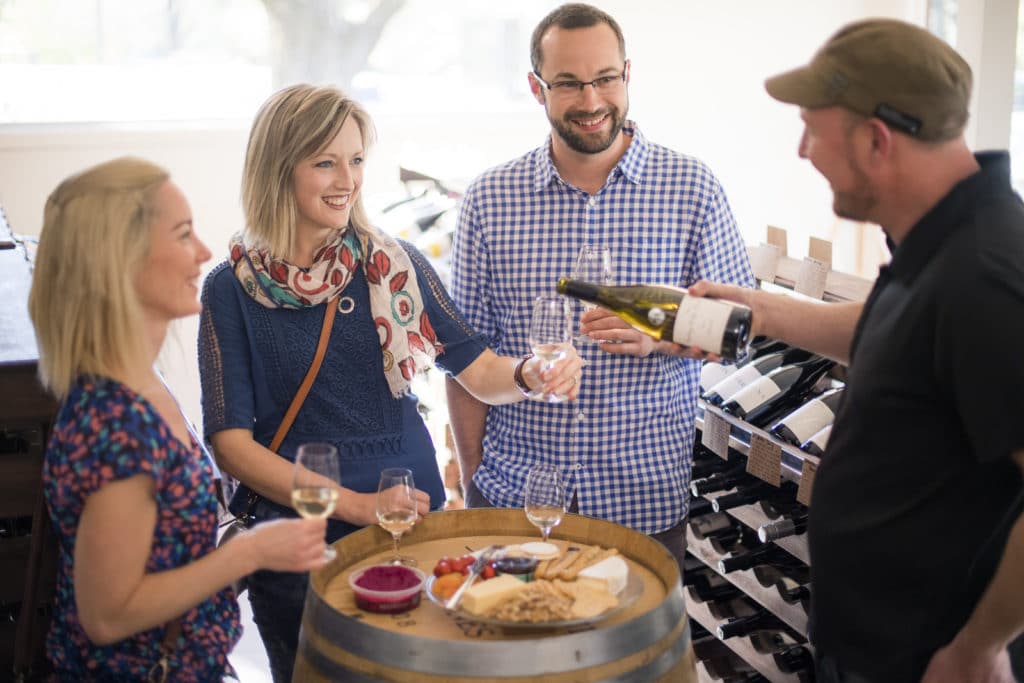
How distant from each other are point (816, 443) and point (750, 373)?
14.9 inches

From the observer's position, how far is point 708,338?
2.14 m

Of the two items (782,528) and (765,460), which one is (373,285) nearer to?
(765,460)

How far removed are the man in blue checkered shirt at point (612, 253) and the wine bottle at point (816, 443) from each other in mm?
270

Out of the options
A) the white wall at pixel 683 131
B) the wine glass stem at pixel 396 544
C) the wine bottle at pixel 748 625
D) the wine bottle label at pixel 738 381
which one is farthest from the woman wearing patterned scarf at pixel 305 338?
the white wall at pixel 683 131

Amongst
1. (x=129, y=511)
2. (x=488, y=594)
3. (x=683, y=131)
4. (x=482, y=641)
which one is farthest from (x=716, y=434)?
(x=683, y=131)

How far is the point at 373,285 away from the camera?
241 centimetres

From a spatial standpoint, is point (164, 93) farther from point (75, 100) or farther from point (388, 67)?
point (388, 67)

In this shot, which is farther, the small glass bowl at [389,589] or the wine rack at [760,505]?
the wine rack at [760,505]

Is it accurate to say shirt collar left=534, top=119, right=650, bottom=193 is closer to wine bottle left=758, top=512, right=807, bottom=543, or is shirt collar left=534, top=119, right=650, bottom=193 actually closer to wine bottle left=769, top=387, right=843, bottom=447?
wine bottle left=769, top=387, right=843, bottom=447

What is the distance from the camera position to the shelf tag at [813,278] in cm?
289

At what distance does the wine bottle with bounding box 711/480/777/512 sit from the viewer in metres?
2.97

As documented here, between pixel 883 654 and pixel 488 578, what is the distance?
66 centimetres

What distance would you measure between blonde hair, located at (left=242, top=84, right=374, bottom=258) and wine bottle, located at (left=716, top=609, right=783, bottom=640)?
5.20 feet

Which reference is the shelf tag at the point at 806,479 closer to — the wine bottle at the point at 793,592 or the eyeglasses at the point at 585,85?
the wine bottle at the point at 793,592
